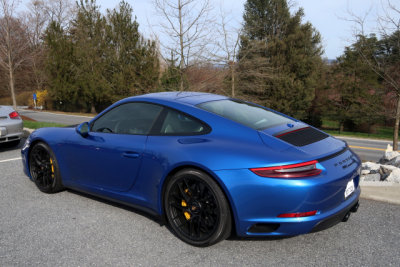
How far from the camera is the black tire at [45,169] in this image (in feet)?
13.9

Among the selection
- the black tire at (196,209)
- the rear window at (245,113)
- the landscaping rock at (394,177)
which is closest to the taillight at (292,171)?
the black tire at (196,209)

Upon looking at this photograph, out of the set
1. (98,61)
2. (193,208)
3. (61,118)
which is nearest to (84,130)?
(193,208)

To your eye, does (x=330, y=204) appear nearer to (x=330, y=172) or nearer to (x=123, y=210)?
(x=330, y=172)

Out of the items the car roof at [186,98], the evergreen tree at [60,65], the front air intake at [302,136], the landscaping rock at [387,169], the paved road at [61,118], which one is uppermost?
the evergreen tree at [60,65]

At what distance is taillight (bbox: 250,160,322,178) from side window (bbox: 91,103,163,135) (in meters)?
1.34

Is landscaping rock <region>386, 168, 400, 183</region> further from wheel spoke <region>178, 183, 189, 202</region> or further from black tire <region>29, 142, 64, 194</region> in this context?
black tire <region>29, 142, 64, 194</region>

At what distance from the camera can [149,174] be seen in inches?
125

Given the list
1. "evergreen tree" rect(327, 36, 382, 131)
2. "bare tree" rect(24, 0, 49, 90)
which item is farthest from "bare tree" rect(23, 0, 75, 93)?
"evergreen tree" rect(327, 36, 382, 131)

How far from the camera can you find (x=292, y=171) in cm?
253

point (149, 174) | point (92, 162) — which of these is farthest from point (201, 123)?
point (92, 162)

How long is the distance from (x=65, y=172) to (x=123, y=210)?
901 millimetres

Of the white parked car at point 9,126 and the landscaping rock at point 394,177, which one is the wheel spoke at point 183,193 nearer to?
the landscaping rock at point 394,177

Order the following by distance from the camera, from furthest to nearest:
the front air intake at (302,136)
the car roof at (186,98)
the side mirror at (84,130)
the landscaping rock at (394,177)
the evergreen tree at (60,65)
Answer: the evergreen tree at (60,65) < the landscaping rock at (394,177) < the side mirror at (84,130) < the car roof at (186,98) < the front air intake at (302,136)

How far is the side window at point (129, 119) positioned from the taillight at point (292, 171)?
134 centimetres
